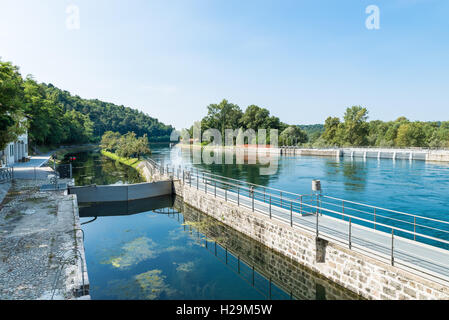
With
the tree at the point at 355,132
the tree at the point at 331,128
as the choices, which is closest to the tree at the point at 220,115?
the tree at the point at 331,128

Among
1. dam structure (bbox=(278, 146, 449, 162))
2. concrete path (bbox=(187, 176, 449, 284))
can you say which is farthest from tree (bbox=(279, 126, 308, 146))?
concrete path (bbox=(187, 176, 449, 284))

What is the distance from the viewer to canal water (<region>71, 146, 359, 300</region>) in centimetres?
1015

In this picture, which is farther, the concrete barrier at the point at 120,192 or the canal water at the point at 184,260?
the concrete barrier at the point at 120,192

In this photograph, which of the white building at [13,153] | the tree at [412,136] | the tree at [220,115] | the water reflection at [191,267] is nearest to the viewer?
the water reflection at [191,267]

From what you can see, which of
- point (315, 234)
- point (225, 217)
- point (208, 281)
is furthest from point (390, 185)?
point (208, 281)

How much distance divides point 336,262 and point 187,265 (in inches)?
237

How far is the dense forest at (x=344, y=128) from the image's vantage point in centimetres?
8362

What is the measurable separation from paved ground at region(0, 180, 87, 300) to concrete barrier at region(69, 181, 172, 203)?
20.0 feet

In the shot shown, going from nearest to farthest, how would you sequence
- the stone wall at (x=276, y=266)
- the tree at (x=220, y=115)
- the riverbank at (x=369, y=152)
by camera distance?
the stone wall at (x=276, y=266)
the riverbank at (x=369, y=152)
the tree at (x=220, y=115)

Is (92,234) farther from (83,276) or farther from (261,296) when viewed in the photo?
(261,296)

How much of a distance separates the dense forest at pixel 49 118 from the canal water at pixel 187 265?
1115 centimetres

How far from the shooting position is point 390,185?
3141 cm

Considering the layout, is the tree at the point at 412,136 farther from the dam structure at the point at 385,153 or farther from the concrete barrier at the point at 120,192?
the concrete barrier at the point at 120,192

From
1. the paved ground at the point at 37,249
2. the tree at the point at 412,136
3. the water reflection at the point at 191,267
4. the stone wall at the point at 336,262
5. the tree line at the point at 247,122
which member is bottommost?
the water reflection at the point at 191,267
